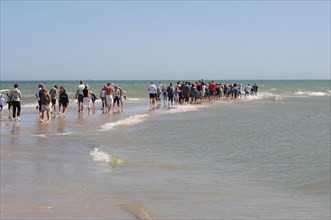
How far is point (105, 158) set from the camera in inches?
418

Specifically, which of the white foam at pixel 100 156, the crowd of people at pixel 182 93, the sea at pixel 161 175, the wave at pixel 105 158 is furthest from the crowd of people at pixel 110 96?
the wave at pixel 105 158

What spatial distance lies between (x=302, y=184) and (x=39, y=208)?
484 centimetres

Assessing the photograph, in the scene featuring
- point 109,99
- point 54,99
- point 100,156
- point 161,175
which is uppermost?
point 54,99

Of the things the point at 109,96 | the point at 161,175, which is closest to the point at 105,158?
the point at 161,175

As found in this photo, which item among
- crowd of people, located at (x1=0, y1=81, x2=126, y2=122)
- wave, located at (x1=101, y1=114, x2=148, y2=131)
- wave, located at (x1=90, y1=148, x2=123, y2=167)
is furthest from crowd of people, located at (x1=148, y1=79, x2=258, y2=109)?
wave, located at (x1=90, y1=148, x2=123, y2=167)

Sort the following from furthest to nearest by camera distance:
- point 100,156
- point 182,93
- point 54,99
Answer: point 182,93, point 54,99, point 100,156

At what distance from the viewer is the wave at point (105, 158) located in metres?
10.2

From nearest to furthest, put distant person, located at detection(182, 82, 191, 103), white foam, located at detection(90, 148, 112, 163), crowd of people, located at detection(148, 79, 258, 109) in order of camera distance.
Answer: white foam, located at detection(90, 148, 112, 163) < crowd of people, located at detection(148, 79, 258, 109) < distant person, located at detection(182, 82, 191, 103)

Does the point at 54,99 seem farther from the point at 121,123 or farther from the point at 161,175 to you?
the point at 161,175

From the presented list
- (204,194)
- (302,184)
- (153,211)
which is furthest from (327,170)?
(153,211)

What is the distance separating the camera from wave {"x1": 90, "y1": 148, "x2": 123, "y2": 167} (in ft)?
33.3

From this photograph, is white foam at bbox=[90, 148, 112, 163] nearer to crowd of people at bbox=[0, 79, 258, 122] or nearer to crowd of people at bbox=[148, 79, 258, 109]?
crowd of people at bbox=[0, 79, 258, 122]

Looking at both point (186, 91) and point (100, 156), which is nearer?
point (100, 156)

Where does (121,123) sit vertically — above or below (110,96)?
below
